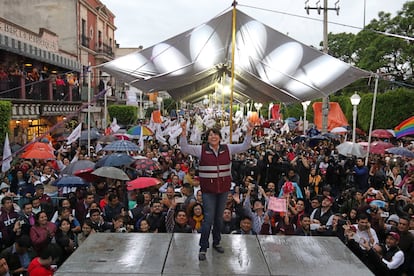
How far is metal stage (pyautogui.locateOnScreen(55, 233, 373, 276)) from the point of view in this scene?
15.4ft

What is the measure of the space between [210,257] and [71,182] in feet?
15.7

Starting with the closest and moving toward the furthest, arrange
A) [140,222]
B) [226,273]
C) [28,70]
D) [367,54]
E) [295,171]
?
[226,273], [140,222], [295,171], [28,70], [367,54]

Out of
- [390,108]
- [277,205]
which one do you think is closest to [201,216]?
[277,205]

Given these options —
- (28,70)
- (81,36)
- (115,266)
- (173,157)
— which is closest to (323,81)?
(115,266)

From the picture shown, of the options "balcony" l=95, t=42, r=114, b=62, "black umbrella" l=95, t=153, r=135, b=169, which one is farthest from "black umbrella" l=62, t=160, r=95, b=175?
"balcony" l=95, t=42, r=114, b=62

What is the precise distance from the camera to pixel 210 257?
5.12 metres

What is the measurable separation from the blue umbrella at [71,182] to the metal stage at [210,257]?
3223 mm

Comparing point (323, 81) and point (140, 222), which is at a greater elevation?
point (323, 81)

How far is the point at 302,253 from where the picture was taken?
5297mm

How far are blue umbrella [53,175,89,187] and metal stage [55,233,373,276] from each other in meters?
3.22

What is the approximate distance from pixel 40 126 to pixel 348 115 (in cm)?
1918

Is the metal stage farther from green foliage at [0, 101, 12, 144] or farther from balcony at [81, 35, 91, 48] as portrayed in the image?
balcony at [81, 35, 91, 48]

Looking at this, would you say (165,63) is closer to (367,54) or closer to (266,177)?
(266,177)

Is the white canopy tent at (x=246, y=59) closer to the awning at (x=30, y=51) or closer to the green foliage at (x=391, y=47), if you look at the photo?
the awning at (x=30, y=51)
